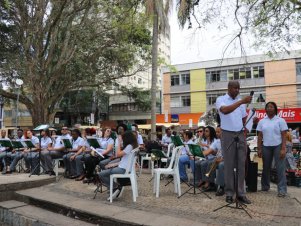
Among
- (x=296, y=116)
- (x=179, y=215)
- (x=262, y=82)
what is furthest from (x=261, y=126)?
(x=262, y=82)

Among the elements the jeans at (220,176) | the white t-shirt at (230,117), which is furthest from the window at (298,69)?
the white t-shirt at (230,117)

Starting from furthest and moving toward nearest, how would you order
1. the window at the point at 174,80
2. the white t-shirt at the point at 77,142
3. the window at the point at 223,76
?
1. the window at the point at 174,80
2. the window at the point at 223,76
3. the white t-shirt at the point at 77,142

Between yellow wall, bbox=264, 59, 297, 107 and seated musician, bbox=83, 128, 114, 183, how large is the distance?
31.0 metres

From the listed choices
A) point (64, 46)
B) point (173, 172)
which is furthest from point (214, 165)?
point (64, 46)

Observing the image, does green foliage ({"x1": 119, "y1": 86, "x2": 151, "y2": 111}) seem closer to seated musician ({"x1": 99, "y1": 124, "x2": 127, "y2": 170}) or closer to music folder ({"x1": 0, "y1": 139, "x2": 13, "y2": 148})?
music folder ({"x1": 0, "y1": 139, "x2": 13, "y2": 148})

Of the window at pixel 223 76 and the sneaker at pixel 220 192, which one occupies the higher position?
the window at pixel 223 76

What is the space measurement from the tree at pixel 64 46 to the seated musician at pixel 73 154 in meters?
6.95

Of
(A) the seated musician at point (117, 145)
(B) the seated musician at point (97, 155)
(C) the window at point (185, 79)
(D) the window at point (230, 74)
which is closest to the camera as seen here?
(A) the seated musician at point (117, 145)

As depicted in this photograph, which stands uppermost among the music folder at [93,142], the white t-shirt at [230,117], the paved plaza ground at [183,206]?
the white t-shirt at [230,117]

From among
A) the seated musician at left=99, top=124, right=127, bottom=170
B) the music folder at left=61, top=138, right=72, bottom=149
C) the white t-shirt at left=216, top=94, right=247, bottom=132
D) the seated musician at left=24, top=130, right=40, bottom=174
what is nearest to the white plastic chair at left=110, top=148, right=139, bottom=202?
the seated musician at left=99, top=124, right=127, bottom=170

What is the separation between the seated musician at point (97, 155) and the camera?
31.1 feet

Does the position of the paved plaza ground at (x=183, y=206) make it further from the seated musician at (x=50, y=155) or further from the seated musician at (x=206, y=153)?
the seated musician at (x=50, y=155)

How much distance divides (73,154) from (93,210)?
4614mm

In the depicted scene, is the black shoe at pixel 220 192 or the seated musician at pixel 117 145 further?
the seated musician at pixel 117 145
